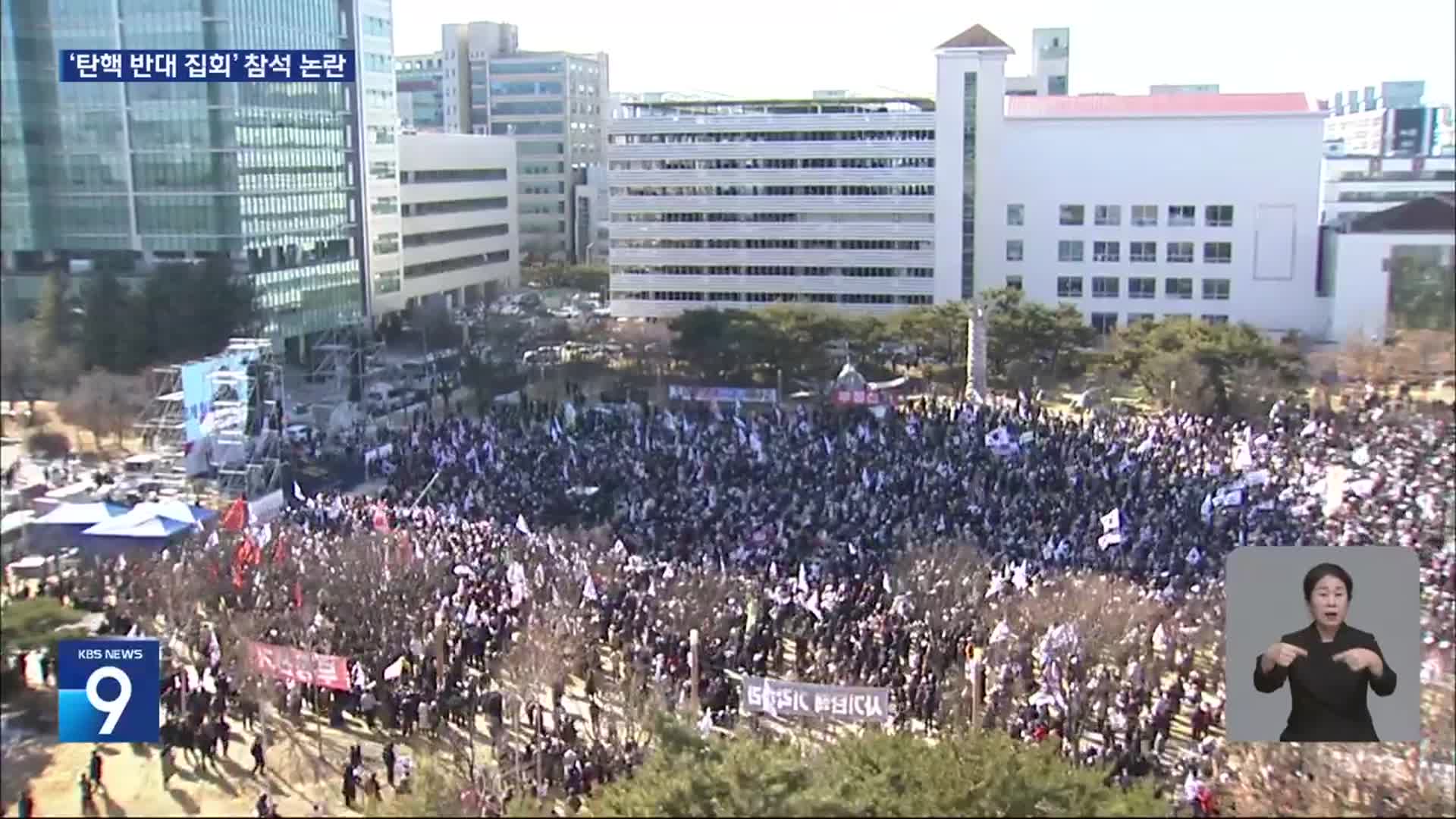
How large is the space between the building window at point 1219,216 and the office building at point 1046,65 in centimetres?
1244

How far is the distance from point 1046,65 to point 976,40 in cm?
1306

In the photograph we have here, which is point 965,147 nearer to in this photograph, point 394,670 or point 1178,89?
point 1178,89

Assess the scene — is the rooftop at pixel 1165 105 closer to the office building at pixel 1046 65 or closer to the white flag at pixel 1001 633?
the office building at pixel 1046 65

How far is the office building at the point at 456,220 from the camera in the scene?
92.3ft

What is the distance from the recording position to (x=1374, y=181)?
24.8 meters

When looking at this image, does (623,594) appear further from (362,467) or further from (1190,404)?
(1190,404)

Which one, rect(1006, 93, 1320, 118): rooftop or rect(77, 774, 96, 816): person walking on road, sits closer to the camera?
rect(77, 774, 96, 816): person walking on road

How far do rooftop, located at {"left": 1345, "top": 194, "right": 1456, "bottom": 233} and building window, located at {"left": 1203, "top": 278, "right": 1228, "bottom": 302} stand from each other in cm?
316

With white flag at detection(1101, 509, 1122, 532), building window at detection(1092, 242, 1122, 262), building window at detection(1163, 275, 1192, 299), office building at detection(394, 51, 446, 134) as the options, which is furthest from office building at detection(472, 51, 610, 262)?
white flag at detection(1101, 509, 1122, 532)

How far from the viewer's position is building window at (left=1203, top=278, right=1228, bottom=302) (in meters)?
24.4

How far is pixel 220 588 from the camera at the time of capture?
373 inches

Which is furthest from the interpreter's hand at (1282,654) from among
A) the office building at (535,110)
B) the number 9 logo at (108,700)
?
the office building at (535,110)

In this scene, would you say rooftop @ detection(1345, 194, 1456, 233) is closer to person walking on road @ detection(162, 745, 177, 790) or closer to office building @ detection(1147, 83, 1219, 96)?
office building @ detection(1147, 83, 1219, 96)

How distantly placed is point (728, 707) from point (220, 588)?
3854mm
